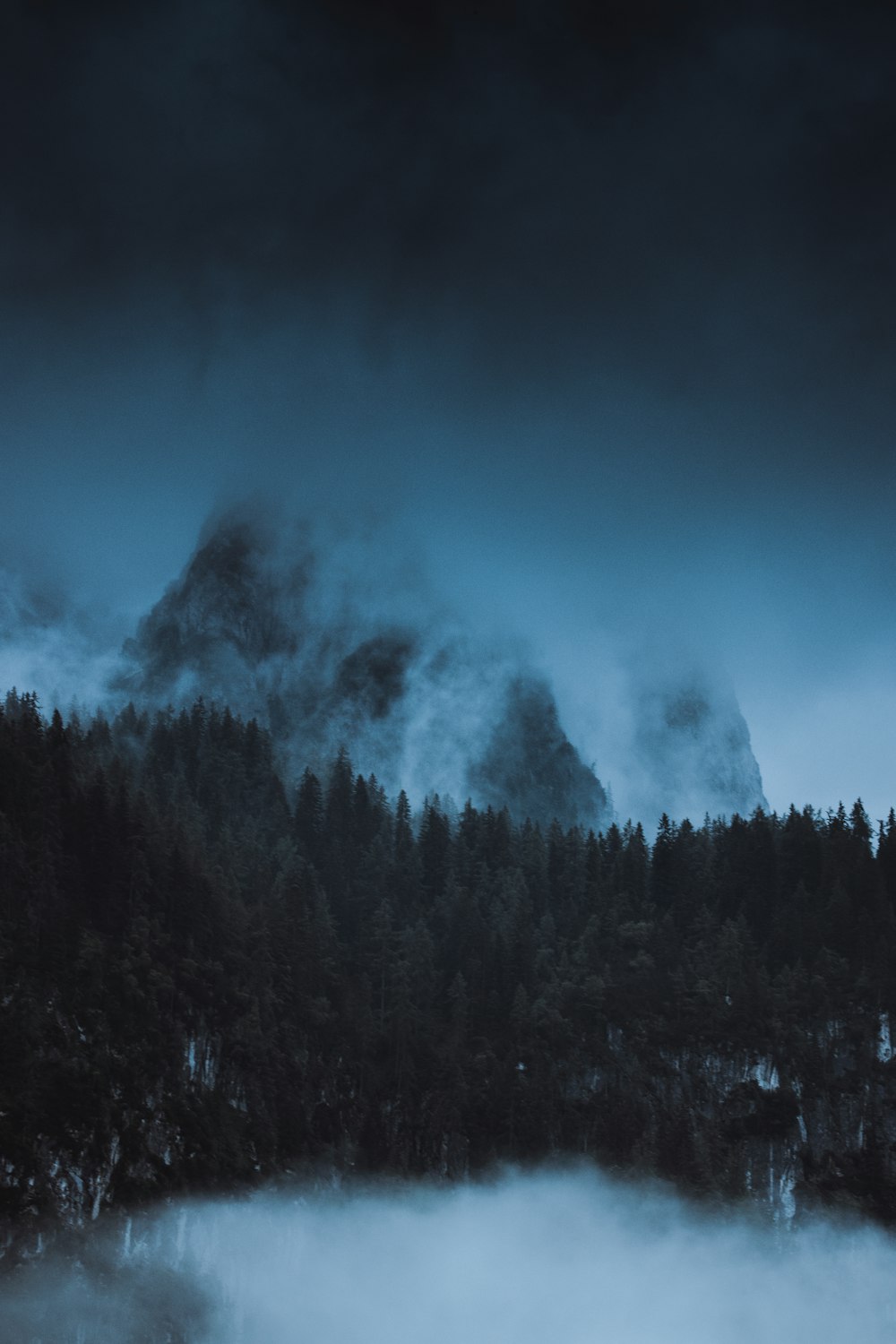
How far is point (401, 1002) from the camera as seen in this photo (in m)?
173

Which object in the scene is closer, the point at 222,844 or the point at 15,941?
the point at 15,941

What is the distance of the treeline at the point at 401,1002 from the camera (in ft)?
434

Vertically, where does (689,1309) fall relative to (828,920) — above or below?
below

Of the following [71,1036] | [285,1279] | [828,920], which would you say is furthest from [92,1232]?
[828,920]

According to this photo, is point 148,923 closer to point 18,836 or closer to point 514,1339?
point 18,836

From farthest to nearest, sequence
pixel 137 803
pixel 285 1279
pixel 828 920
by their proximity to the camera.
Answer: pixel 828 920 < pixel 137 803 < pixel 285 1279

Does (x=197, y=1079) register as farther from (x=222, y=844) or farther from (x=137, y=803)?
(x=222, y=844)

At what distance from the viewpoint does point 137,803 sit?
16088cm

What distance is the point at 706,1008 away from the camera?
171 meters

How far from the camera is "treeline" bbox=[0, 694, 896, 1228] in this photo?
132m

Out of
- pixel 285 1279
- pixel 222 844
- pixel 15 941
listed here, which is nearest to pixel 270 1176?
pixel 285 1279

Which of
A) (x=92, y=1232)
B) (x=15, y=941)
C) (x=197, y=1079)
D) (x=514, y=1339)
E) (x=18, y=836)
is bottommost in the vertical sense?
(x=514, y=1339)

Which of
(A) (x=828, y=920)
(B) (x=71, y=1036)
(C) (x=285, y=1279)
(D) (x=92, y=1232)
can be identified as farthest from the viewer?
(A) (x=828, y=920)

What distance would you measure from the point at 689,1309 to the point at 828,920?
54410 millimetres
